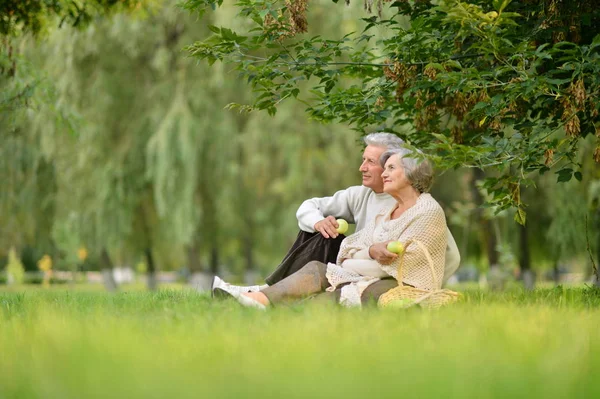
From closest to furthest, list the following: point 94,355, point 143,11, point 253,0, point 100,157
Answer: point 94,355 → point 253,0 → point 143,11 → point 100,157

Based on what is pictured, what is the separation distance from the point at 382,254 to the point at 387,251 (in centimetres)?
8

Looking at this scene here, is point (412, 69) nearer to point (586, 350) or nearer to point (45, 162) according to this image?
point (586, 350)

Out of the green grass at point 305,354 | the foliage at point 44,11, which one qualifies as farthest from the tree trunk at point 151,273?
the green grass at point 305,354

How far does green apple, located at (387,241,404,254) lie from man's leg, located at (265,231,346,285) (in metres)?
1.09

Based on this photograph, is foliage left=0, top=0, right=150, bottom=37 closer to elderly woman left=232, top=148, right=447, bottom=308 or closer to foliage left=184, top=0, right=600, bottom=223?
foliage left=184, top=0, right=600, bottom=223

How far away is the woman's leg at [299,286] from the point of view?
18.9 feet

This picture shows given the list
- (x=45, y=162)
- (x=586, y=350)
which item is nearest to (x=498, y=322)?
(x=586, y=350)

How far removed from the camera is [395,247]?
5.41 meters

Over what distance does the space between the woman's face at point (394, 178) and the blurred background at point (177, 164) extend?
32.4 feet

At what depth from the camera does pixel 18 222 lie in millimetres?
18031

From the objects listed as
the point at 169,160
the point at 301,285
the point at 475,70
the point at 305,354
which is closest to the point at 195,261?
the point at 169,160

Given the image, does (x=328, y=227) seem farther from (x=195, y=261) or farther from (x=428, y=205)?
(x=195, y=261)

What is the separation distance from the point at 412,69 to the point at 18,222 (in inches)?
524

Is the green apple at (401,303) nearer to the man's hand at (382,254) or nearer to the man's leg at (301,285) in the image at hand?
the man's hand at (382,254)
